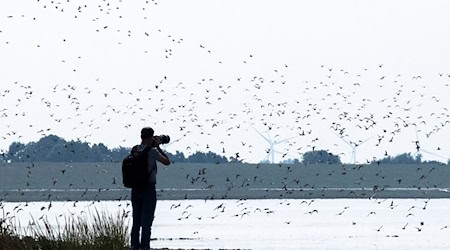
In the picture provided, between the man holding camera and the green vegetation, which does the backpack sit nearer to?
the man holding camera

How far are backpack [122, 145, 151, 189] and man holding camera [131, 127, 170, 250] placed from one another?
66 mm

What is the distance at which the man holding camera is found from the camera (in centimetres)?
2741

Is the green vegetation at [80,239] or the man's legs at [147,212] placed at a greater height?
the man's legs at [147,212]

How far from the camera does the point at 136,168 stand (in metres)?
27.4

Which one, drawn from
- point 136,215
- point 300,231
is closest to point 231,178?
point 300,231

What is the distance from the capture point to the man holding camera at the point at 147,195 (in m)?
27.4

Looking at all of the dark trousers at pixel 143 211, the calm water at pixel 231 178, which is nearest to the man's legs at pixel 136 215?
the dark trousers at pixel 143 211

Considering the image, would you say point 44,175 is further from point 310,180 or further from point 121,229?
point 121,229

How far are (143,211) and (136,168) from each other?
→ 82 cm

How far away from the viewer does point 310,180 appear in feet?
579

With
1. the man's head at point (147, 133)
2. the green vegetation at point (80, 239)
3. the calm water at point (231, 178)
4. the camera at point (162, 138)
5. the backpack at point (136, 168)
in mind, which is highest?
the calm water at point (231, 178)

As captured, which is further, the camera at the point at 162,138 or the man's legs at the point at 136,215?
the man's legs at the point at 136,215

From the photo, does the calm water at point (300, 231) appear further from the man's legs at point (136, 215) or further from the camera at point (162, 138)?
the camera at point (162, 138)

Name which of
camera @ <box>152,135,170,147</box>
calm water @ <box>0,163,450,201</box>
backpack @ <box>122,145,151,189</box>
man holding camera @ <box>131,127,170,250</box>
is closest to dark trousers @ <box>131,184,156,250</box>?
man holding camera @ <box>131,127,170,250</box>
